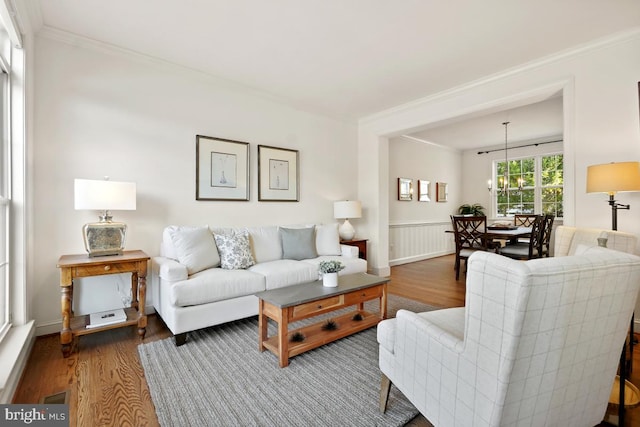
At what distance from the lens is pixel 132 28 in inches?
98.7

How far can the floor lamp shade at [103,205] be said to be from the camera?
90.3 inches

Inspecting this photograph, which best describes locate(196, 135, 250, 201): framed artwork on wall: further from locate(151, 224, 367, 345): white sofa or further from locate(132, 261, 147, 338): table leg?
locate(132, 261, 147, 338): table leg

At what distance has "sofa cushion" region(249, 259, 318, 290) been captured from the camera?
2.83 metres

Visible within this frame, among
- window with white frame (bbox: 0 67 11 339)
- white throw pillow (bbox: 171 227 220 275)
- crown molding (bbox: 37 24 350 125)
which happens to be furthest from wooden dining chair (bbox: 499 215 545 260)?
window with white frame (bbox: 0 67 11 339)

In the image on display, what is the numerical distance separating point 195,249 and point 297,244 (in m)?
1.20

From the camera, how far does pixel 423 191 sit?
6.41 meters

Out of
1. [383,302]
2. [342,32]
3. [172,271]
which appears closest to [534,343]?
[383,302]

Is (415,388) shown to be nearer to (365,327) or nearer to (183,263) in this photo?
(365,327)

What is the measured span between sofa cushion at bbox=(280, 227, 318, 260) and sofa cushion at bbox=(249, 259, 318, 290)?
9.1 inches

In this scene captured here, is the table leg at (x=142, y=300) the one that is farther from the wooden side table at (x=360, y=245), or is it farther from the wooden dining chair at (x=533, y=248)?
the wooden dining chair at (x=533, y=248)

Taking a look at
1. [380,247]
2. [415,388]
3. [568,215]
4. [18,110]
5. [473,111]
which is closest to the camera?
[415,388]

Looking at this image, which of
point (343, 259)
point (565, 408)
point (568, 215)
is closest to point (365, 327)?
point (343, 259)

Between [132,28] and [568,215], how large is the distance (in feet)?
14.3

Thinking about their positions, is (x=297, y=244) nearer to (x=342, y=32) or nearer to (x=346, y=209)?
(x=346, y=209)
